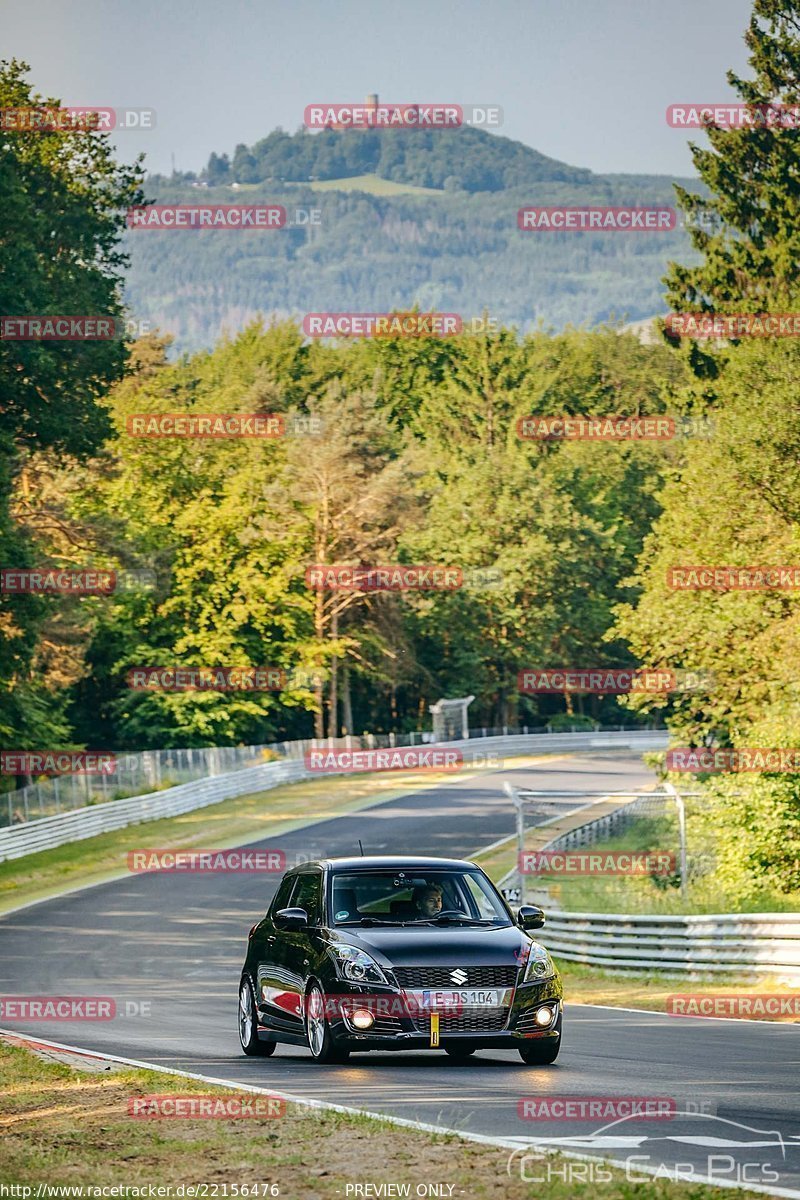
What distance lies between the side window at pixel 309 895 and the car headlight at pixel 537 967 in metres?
1.79

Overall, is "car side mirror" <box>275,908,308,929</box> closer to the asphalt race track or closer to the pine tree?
the asphalt race track

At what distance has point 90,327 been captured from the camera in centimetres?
5041

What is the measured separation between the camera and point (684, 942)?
25.2m

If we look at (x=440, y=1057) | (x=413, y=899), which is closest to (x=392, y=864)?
(x=413, y=899)

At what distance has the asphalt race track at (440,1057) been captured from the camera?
9523 millimetres

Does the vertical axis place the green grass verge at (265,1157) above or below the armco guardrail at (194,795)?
above

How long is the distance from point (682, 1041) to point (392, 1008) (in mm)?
4261

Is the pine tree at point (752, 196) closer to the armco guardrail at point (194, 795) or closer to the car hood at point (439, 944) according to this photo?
the armco guardrail at point (194, 795)

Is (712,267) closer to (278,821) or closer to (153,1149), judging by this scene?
(278,821)

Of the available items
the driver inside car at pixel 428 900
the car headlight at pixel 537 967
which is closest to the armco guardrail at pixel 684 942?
the driver inside car at pixel 428 900

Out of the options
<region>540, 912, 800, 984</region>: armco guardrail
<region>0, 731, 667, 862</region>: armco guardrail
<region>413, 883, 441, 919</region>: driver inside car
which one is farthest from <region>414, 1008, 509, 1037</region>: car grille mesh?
<region>0, 731, 667, 862</region>: armco guardrail

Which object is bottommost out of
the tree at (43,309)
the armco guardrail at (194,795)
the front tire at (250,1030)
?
the armco guardrail at (194,795)

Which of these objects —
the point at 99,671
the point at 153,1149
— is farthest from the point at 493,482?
the point at 153,1149

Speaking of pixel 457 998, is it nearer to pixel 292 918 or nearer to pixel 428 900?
pixel 428 900
